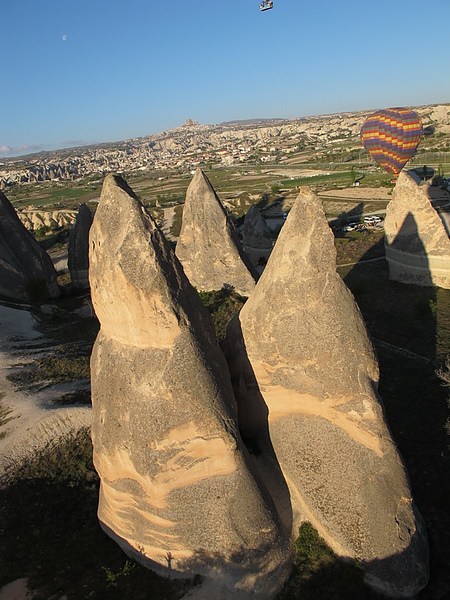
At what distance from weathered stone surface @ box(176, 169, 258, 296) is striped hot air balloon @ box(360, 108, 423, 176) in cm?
2969

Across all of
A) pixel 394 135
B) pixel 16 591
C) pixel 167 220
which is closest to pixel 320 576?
pixel 16 591

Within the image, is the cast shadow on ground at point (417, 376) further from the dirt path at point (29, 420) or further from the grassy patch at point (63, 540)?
the dirt path at point (29, 420)

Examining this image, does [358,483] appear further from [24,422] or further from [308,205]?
[24,422]

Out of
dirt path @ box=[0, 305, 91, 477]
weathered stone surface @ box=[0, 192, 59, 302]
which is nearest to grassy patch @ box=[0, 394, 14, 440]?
dirt path @ box=[0, 305, 91, 477]

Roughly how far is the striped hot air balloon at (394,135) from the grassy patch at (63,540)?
38.3 m

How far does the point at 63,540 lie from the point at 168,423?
3.06m

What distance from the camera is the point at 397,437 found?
848cm

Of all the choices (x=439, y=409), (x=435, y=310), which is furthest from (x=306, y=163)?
(x=439, y=409)

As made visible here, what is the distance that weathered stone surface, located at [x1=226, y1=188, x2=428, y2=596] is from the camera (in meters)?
5.57

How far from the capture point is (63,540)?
6574 millimetres

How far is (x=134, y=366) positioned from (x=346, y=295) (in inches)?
121

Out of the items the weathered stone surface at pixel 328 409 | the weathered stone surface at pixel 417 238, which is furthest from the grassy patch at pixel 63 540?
the weathered stone surface at pixel 417 238

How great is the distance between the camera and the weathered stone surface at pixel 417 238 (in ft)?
55.4

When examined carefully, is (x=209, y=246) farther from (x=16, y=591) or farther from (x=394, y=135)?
(x=394, y=135)
